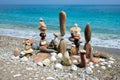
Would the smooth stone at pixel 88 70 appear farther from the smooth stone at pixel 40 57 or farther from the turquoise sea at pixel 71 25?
the turquoise sea at pixel 71 25

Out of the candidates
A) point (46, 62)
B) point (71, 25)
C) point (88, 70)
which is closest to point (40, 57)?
point (46, 62)

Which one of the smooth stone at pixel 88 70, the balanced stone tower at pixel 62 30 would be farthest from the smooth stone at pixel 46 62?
the smooth stone at pixel 88 70

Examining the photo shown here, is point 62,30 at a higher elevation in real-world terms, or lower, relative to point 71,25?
higher

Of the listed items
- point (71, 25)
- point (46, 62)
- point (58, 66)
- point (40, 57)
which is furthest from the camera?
point (71, 25)

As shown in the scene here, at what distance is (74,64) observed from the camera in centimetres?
849

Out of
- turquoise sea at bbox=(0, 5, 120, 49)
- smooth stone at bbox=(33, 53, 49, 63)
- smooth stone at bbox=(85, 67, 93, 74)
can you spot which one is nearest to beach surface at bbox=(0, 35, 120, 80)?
smooth stone at bbox=(85, 67, 93, 74)

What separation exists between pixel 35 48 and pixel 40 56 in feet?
4.21

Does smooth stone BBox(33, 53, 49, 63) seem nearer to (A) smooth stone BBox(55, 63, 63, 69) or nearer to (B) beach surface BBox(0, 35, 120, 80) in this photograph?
(B) beach surface BBox(0, 35, 120, 80)

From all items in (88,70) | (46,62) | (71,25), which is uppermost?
(46,62)

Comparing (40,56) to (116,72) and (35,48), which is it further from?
(116,72)

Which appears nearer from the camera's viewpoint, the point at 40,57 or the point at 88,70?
the point at 88,70

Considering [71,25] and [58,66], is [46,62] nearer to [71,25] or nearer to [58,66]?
[58,66]

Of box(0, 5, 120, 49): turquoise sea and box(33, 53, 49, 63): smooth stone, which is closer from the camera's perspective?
box(33, 53, 49, 63): smooth stone

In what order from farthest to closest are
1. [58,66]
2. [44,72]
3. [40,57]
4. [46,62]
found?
1. [40,57]
2. [46,62]
3. [58,66]
4. [44,72]
